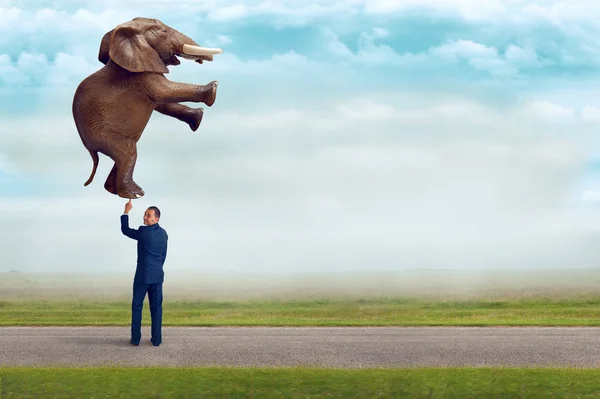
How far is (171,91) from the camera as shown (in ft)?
25.6

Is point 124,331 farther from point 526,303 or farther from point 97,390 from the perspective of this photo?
point 526,303

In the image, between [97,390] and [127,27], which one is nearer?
[97,390]

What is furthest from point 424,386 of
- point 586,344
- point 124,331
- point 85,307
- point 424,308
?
point 85,307

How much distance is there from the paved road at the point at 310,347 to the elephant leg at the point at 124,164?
88.5 inches

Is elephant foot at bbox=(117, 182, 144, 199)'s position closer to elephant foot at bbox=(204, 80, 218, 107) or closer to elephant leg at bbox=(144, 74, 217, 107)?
elephant leg at bbox=(144, 74, 217, 107)

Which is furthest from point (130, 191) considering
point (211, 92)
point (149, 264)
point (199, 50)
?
point (199, 50)

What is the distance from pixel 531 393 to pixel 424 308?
9.92m

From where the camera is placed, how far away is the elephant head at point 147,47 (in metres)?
7.71

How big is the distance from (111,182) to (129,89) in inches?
48.4

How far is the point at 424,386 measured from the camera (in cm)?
748

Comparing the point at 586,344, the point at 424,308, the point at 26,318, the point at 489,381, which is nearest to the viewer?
the point at 489,381

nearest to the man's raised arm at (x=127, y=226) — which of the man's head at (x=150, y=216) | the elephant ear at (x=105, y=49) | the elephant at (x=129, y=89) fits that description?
the man's head at (x=150, y=216)

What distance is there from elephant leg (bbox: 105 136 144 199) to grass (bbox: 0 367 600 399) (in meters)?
2.16

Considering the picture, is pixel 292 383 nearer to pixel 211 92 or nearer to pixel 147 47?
pixel 211 92
